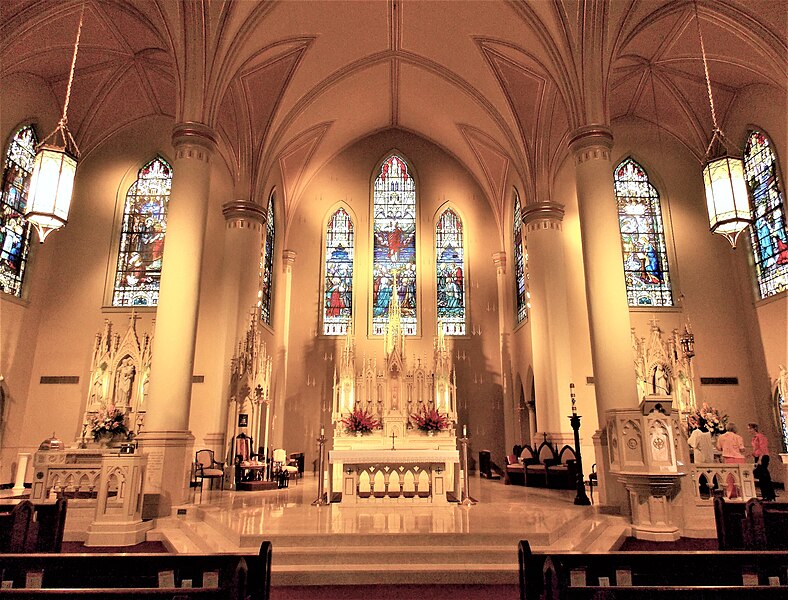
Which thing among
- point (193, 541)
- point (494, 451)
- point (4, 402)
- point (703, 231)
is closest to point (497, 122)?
point (703, 231)

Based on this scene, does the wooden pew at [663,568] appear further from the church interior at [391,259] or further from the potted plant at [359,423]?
the potted plant at [359,423]

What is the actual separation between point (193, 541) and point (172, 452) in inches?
79.4

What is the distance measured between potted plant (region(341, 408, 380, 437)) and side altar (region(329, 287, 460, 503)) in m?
0.18

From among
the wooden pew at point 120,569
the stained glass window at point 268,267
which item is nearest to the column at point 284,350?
the stained glass window at point 268,267

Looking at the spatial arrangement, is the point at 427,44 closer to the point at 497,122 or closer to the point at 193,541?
the point at 497,122

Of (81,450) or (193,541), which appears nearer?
(193,541)

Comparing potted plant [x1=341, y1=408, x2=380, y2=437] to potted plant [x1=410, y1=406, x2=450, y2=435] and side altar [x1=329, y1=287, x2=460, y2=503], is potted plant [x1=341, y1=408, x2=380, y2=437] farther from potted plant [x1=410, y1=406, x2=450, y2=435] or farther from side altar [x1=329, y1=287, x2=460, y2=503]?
potted plant [x1=410, y1=406, x2=450, y2=435]

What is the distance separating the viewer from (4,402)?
13031 mm

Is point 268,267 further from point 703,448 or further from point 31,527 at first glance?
point 703,448

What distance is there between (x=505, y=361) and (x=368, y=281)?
5.28 m

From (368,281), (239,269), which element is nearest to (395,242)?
(368,281)

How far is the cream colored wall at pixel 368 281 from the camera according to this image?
55.5ft

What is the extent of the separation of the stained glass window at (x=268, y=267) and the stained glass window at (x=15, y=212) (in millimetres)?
6055

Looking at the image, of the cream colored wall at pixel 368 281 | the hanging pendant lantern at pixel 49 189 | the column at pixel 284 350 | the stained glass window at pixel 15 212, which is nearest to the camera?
the hanging pendant lantern at pixel 49 189
